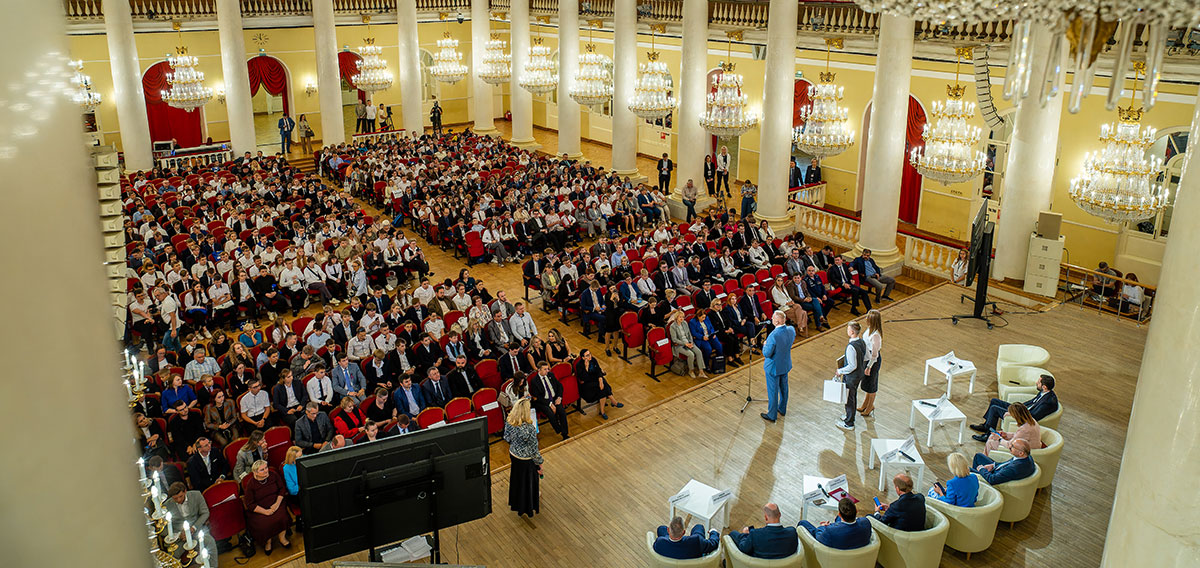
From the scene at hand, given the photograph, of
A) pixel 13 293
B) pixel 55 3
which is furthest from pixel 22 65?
pixel 13 293

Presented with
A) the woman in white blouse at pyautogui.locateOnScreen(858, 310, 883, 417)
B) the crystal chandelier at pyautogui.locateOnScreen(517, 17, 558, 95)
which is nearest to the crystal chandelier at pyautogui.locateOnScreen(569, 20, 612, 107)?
the crystal chandelier at pyautogui.locateOnScreen(517, 17, 558, 95)

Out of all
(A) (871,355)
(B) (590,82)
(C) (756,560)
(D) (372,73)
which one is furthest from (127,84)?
(C) (756,560)

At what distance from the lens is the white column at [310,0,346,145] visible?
23547mm

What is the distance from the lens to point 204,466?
27.8 ft

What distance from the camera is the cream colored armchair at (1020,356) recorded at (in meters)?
10.4

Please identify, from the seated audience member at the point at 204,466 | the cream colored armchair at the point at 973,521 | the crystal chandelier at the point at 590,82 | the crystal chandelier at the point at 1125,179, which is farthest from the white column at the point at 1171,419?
the crystal chandelier at the point at 590,82

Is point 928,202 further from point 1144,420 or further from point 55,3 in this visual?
point 55,3

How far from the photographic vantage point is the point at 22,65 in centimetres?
100

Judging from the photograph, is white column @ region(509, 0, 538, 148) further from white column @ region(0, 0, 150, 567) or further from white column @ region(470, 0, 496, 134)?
white column @ region(0, 0, 150, 567)

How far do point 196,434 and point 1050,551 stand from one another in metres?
8.84

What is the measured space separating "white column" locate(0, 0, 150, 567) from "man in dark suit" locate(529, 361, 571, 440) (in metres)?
8.89

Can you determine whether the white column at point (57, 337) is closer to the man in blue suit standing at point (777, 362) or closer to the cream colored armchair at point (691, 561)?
the cream colored armchair at point (691, 561)

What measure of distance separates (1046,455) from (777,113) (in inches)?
410

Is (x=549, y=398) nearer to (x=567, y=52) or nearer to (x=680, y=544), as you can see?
(x=680, y=544)
